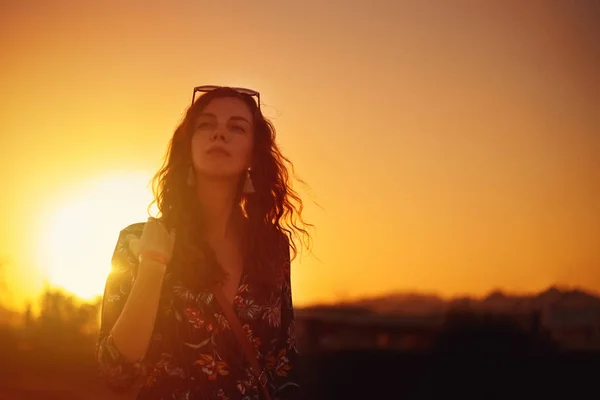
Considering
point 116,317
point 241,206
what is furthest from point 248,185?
point 116,317

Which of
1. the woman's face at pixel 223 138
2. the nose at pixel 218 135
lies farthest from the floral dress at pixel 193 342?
the nose at pixel 218 135

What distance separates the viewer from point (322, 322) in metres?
12.0

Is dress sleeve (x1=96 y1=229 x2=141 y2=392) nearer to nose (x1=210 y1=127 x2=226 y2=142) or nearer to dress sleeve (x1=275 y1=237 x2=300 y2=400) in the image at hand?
nose (x1=210 y1=127 x2=226 y2=142)

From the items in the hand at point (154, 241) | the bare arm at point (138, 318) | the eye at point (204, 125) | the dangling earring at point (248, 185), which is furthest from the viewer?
the dangling earring at point (248, 185)

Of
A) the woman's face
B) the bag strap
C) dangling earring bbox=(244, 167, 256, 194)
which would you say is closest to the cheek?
the woman's face

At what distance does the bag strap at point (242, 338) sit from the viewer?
127 inches

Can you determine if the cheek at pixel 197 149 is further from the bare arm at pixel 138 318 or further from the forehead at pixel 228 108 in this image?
the bare arm at pixel 138 318

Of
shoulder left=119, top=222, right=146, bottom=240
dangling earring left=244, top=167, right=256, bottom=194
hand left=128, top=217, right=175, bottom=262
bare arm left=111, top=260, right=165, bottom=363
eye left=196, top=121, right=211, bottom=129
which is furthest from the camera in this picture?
dangling earring left=244, top=167, right=256, bottom=194

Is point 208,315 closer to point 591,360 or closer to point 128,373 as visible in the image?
point 128,373

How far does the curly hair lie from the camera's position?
3.34 meters

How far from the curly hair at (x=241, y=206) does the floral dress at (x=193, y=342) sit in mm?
128

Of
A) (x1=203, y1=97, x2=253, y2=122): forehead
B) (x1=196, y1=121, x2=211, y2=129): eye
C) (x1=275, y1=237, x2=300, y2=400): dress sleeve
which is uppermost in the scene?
(x1=203, y1=97, x2=253, y2=122): forehead

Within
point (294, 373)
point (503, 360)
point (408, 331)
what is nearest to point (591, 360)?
point (503, 360)

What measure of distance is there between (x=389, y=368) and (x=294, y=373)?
11584 mm
